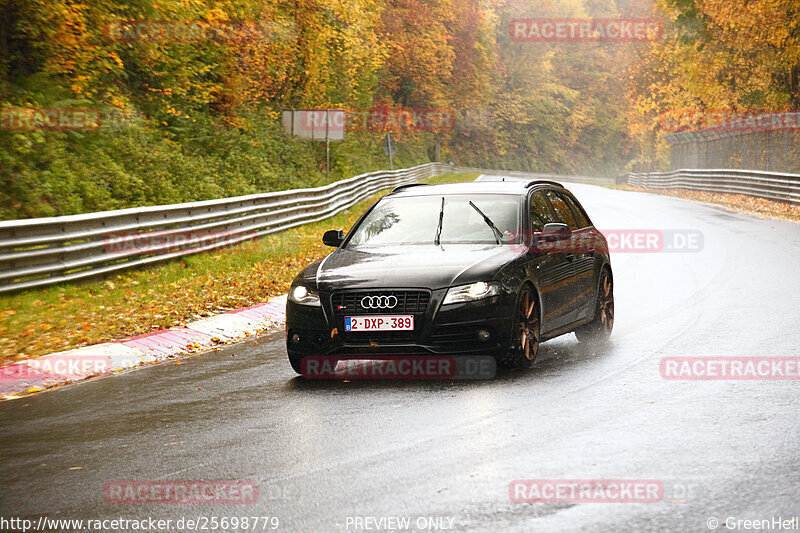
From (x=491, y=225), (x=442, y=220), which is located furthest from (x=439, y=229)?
(x=491, y=225)

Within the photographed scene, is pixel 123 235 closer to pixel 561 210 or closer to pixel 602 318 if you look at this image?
pixel 561 210

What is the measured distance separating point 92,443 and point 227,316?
5.99 m

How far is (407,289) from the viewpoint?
8.48 m

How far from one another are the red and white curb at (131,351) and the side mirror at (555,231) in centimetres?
393

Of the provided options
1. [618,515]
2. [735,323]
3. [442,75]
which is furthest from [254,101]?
[442,75]

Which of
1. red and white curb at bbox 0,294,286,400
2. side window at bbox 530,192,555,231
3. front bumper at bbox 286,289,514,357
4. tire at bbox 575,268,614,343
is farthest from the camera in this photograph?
tire at bbox 575,268,614,343

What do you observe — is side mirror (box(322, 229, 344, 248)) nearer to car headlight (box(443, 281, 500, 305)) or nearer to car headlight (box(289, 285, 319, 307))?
car headlight (box(289, 285, 319, 307))

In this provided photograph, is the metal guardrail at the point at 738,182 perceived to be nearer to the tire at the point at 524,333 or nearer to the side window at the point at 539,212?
the side window at the point at 539,212

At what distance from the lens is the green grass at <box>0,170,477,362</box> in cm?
1097

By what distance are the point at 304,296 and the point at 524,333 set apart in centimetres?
192

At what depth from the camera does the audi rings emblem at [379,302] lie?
27.9 feet

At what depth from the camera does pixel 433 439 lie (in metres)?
6.49

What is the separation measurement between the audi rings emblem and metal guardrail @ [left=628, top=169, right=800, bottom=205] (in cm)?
2656

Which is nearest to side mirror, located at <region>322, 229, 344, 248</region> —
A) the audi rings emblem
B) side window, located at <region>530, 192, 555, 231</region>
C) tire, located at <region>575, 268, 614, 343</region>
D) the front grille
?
the front grille
